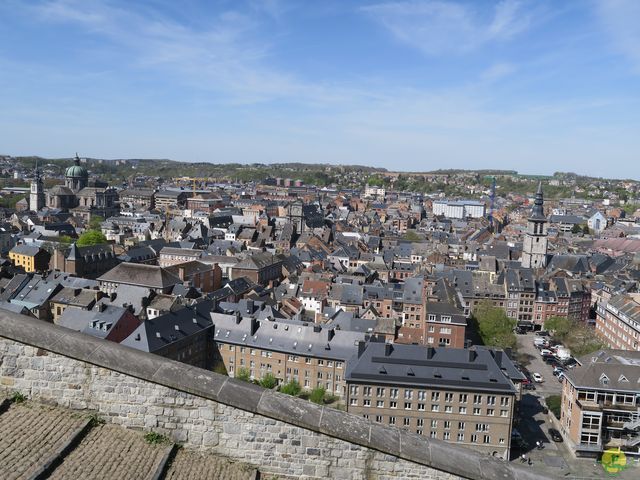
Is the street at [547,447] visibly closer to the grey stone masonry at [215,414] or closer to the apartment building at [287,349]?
the apartment building at [287,349]

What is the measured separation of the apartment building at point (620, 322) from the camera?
3954cm

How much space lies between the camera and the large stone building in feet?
194

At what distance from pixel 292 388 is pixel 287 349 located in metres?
2.41

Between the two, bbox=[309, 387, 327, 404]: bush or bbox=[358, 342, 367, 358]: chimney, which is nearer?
bbox=[358, 342, 367, 358]: chimney

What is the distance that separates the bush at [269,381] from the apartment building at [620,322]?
2431 cm

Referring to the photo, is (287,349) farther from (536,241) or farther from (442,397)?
(536,241)

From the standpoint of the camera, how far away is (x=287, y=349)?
101ft

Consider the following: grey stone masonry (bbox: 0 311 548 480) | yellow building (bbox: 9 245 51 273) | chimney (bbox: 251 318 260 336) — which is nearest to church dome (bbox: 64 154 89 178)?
yellow building (bbox: 9 245 51 273)

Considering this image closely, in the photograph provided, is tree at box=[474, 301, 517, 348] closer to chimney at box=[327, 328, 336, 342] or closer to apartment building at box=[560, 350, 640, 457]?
apartment building at box=[560, 350, 640, 457]

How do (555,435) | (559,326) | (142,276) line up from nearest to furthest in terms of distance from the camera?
1. (555,435)
2. (142,276)
3. (559,326)

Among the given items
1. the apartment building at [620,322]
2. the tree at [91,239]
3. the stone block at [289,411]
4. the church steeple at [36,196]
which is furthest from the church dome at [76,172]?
the stone block at [289,411]

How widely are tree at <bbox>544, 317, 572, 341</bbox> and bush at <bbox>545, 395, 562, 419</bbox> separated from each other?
44.9ft

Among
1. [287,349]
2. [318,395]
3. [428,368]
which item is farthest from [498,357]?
[287,349]

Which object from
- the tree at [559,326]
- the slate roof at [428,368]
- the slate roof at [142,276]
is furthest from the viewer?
the tree at [559,326]
